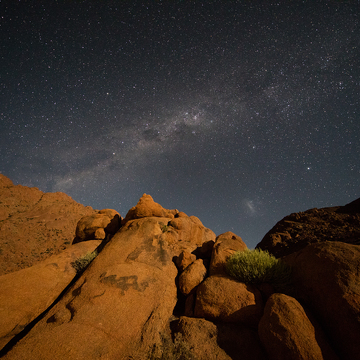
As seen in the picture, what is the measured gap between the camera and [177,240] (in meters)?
9.84

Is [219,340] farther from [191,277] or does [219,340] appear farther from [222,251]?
[222,251]

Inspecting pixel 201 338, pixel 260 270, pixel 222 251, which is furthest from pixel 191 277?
pixel 260 270

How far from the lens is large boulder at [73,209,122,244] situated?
1138cm

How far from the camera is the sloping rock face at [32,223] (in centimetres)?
3516

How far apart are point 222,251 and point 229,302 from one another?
2246 millimetres

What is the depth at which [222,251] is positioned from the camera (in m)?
7.16

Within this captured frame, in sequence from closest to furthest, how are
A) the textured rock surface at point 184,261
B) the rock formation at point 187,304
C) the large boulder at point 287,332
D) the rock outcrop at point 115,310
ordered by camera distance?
the large boulder at point 287,332 → the rock formation at point 187,304 → the rock outcrop at point 115,310 → the textured rock surface at point 184,261

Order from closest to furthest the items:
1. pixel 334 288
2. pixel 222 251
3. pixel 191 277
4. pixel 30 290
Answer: pixel 334 288 → pixel 191 277 → pixel 30 290 → pixel 222 251

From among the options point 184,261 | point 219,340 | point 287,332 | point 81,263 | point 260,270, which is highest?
point 260,270

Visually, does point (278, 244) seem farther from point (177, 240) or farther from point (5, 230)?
point (5, 230)

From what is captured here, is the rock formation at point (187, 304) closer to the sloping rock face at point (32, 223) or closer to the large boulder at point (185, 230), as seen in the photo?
the large boulder at point (185, 230)

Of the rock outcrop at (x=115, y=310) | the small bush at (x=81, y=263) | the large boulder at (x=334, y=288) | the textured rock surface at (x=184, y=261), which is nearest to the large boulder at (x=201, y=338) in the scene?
the rock outcrop at (x=115, y=310)

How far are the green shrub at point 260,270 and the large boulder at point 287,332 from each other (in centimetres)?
125

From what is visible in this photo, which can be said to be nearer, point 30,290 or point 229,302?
point 229,302
